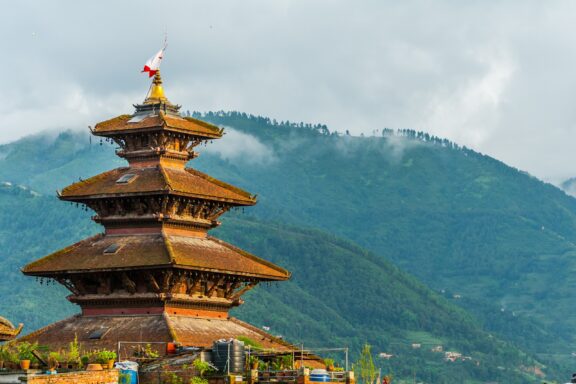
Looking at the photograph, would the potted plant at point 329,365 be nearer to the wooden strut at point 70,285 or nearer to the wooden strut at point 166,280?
the wooden strut at point 166,280

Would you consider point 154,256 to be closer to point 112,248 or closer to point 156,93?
point 112,248

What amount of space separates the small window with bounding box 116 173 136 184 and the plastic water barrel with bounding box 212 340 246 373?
14177 millimetres

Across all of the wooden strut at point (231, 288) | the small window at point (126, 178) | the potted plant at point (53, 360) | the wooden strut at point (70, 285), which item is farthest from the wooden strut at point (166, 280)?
the potted plant at point (53, 360)

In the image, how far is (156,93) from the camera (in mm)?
85250

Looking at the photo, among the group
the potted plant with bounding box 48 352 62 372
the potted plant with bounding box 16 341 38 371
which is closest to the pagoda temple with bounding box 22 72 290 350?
the potted plant with bounding box 16 341 38 371

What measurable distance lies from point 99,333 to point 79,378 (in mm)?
15502

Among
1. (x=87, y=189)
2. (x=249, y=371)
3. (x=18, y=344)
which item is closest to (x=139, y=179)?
(x=87, y=189)

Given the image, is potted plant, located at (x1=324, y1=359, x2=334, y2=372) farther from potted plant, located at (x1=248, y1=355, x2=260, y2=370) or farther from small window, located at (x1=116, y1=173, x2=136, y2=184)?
small window, located at (x1=116, y1=173, x2=136, y2=184)

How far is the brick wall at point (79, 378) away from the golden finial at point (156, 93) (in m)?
21.2

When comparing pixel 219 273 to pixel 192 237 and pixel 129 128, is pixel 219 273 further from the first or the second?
pixel 129 128

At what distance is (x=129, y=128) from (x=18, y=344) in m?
12.2

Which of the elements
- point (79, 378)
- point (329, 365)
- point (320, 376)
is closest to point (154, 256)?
point (329, 365)

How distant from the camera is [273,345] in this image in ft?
269

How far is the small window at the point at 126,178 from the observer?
267ft
